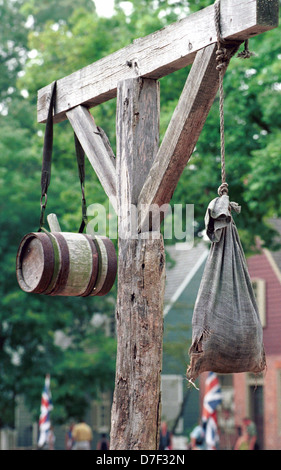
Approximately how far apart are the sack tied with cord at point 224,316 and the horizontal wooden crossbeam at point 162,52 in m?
0.96

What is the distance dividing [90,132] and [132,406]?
2002mm

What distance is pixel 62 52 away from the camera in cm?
1859

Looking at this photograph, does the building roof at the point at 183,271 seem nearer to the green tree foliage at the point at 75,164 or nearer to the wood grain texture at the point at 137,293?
the green tree foliage at the point at 75,164

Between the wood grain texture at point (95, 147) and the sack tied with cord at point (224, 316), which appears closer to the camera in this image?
the sack tied with cord at point (224, 316)

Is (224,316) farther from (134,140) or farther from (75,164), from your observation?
(75,164)

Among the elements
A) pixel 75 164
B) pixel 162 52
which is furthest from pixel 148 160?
pixel 75 164

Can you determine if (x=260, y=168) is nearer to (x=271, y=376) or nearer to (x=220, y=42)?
(x=220, y=42)

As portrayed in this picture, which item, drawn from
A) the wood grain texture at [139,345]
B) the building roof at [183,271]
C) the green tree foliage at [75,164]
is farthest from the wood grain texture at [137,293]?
the building roof at [183,271]

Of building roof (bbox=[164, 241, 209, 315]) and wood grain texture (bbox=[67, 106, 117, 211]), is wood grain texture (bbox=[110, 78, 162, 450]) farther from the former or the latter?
building roof (bbox=[164, 241, 209, 315])

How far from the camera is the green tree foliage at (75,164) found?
12.7m

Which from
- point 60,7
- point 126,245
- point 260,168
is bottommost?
point 126,245

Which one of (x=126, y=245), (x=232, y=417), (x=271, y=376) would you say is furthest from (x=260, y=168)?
(x=232, y=417)

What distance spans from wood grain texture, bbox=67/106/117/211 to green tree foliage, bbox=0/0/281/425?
6482 mm

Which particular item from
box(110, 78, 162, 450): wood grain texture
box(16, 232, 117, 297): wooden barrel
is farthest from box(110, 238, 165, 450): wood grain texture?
box(16, 232, 117, 297): wooden barrel
